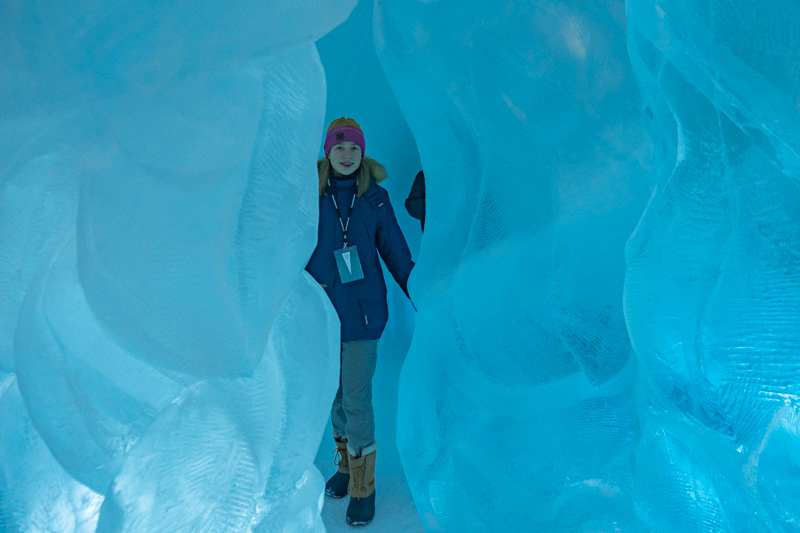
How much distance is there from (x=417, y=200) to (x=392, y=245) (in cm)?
16

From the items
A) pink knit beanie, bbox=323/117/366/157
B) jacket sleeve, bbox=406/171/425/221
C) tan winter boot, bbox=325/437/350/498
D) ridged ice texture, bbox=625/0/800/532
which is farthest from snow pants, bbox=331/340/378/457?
ridged ice texture, bbox=625/0/800/532

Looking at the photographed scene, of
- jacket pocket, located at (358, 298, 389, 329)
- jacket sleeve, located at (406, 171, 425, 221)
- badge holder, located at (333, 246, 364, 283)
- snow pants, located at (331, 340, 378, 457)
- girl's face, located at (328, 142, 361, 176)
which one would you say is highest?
girl's face, located at (328, 142, 361, 176)

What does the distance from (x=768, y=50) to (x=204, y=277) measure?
37.7 inches

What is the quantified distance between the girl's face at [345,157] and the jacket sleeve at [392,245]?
0.46 ft

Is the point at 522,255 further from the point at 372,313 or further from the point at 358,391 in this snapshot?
the point at 358,391

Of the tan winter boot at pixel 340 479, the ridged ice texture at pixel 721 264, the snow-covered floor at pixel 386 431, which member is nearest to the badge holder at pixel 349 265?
the snow-covered floor at pixel 386 431

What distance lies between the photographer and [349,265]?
177 centimetres

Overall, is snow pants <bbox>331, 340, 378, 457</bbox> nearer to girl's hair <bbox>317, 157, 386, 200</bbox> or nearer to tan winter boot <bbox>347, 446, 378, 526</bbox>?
tan winter boot <bbox>347, 446, 378, 526</bbox>

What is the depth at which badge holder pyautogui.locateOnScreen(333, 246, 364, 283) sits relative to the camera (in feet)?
5.80

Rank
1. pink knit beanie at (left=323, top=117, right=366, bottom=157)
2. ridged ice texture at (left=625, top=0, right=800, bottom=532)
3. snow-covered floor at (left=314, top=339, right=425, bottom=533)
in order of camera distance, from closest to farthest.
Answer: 1. ridged ice texture at (left=625, top=0, right=800, bottom=532)
2. pink knit beanie at (left=323, top=117, right=366, bottom=157)
3. snow-covered floor at (left=314, top=339, right=425, bottom=533)

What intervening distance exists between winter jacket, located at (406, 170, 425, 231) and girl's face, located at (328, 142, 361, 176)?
211 mm

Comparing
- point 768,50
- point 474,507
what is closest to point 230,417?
point 474,507

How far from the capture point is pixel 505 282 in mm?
1482

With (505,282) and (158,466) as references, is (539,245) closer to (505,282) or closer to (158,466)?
(505,282)
